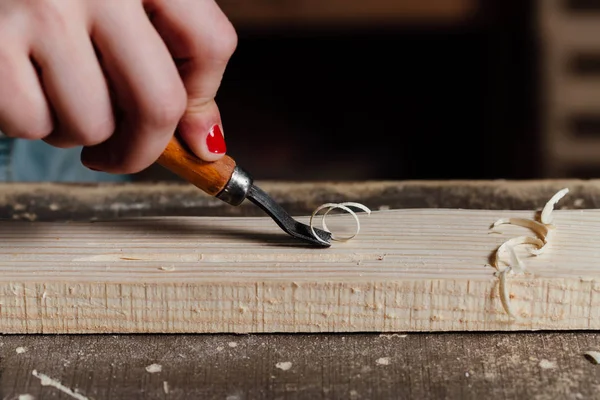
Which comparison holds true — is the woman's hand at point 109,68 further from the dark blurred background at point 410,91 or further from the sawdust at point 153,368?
the dark blurred background at point 410,91

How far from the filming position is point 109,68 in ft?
3.32

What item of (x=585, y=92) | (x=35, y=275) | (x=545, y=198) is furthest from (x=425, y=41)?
(x=35, y=275)

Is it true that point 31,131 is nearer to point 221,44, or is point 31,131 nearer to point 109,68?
point 109,68

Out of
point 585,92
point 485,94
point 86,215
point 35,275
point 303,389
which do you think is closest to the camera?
point 303,389

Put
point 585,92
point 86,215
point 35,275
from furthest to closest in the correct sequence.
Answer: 1. point 585,92
2. point 86,215
3. point 35,275

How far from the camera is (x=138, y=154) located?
1083 millimetres

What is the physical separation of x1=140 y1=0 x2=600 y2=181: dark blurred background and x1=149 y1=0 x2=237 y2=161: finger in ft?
7.07

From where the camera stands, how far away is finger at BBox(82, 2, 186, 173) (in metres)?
0.99

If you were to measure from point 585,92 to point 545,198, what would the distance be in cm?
176

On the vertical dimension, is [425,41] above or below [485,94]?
above

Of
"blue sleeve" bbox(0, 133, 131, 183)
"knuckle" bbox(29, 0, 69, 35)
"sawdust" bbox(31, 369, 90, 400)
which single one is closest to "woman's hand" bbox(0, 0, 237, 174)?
"knuckle" bbox(29, 0, 69, 35)

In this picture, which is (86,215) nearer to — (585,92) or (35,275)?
(35,275)

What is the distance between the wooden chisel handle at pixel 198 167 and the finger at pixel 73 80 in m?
0.13

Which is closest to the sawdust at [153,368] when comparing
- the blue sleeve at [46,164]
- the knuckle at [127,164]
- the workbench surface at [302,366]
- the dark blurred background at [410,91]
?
the workbench surface at [302,366]
